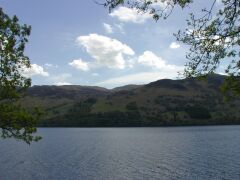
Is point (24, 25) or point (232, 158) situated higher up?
point (24, 25)

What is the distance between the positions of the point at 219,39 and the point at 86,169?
66.2 meters

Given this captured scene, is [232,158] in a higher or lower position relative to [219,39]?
lower

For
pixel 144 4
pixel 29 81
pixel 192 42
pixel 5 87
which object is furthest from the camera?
pixel 29 81

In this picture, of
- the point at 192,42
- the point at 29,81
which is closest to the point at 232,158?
the point at 29,81

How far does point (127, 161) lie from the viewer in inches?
3649

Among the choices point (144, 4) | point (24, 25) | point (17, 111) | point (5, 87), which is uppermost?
point (24, 25)

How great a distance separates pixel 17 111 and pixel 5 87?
8.44 feet

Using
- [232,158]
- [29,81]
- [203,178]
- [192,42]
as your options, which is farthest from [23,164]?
[192,42]

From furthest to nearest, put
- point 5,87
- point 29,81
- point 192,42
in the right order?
point 29,81 → point 5,87 → point 192,42

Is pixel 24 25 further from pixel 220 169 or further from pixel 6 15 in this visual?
pixel 220 169

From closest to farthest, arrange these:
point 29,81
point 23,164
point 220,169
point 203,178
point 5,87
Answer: point 5,87
point 29,81
point 203,178
point 220,169
point 23,164

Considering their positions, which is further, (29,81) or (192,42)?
(29,81)

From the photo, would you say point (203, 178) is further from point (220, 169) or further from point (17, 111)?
point (17, 111)

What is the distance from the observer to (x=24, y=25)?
112 ft
